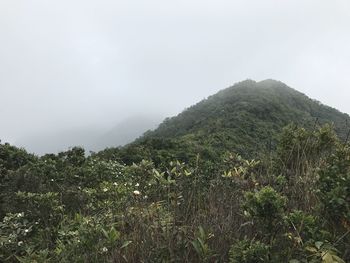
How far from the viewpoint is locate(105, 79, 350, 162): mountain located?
2270cm

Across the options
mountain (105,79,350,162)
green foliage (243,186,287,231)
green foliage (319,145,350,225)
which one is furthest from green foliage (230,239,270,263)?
mountain (105,79,350,162)

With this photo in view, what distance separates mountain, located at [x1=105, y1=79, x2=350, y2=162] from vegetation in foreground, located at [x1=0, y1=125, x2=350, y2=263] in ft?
39.5

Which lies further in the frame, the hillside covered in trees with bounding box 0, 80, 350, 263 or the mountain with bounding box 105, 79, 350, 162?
the mountain with bounding box 105, 79, 350, 162

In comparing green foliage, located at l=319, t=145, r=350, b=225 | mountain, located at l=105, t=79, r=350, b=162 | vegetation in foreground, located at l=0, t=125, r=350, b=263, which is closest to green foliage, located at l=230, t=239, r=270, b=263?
vegetation in foreground, located at l=0, t=125, r=350, b=263

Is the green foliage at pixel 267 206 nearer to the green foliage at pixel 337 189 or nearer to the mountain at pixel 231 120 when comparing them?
the green foliage at pixel 337 189

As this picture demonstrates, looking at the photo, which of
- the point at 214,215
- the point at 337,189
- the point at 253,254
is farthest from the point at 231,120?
the point at 253,254

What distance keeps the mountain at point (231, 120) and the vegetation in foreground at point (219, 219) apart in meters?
12.0

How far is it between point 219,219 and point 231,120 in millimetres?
32716

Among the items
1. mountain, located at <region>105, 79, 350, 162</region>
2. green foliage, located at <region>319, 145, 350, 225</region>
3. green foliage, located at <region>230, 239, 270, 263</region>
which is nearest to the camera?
green foliage, located at <region>230, 239, 270, 263</region>

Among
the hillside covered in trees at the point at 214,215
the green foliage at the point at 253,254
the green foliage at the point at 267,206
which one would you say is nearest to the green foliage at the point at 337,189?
the hillside covered in trees at the point at 214,215

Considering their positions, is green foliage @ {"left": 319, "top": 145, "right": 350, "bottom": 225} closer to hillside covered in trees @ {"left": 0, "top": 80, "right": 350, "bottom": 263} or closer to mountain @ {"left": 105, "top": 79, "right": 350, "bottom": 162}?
hillside covered in trees @ {"left": 0, "top": 80, "right": 350, "bottom": 263}

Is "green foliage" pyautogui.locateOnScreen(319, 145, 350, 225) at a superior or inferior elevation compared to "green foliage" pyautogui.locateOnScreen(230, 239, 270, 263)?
superior

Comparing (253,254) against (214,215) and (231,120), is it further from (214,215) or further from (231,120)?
(231,120)

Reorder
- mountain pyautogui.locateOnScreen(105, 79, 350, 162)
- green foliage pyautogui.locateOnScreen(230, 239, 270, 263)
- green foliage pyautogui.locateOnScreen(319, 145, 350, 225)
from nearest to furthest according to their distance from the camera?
green foliage pyautogui.locateOnScreen(230, 239, 270, 263) < green foliage pyautogui.locateOnScreen(319, 145, 350, 225) < mountain pyautogui.locateOnScreen(105, 79, 350, 162)
